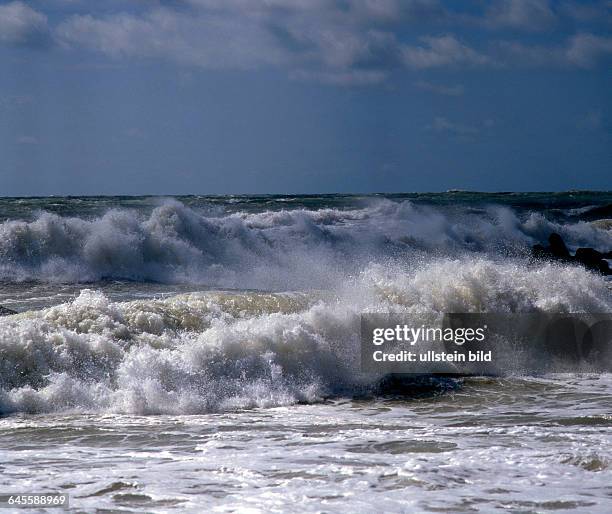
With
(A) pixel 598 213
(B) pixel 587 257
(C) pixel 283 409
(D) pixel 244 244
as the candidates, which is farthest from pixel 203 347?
(A) pixel 598 213

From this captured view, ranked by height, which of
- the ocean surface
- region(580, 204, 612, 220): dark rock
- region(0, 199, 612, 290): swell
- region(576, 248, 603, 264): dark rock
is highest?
region(580, 204, 612, 220): dark rock

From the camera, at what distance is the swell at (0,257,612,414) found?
10.2 metres

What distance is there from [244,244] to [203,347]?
15.8 m

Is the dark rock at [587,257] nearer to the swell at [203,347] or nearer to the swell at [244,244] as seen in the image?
the swell at [244,244]

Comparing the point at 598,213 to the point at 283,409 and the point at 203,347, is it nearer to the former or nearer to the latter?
the point at 203,347

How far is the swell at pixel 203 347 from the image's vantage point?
1017cm

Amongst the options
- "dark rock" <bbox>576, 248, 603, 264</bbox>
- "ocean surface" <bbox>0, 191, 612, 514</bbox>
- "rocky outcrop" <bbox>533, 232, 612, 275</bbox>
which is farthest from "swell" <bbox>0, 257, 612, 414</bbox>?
"dark rock" <bbox>576, 248, 603, 264</bbox>

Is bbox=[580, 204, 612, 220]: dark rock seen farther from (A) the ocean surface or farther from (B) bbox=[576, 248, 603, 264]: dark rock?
(A) the ocean surface

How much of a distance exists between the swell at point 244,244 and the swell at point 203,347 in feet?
17.8

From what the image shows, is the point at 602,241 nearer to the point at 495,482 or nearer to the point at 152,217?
the point at 152,217

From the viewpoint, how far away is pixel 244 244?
2684 cm

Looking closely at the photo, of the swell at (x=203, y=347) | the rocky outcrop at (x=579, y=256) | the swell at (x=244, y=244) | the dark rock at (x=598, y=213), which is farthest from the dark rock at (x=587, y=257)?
the dark rock at (x=598, y=213)

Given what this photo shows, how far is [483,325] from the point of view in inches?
549

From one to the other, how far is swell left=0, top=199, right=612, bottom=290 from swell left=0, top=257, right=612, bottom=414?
5415 mm
